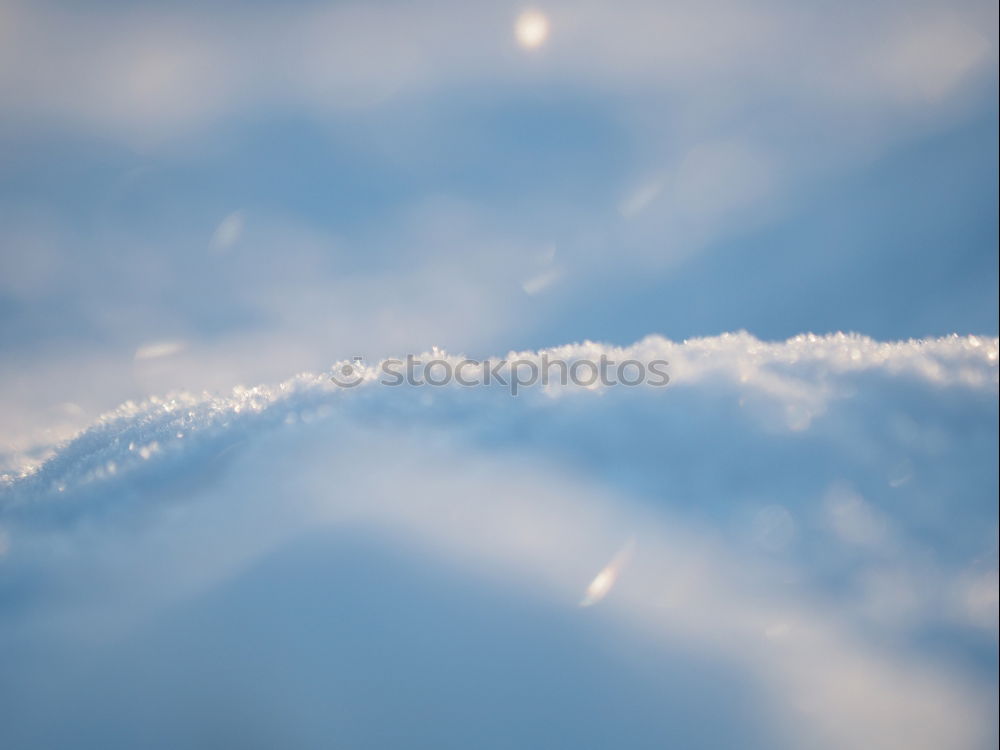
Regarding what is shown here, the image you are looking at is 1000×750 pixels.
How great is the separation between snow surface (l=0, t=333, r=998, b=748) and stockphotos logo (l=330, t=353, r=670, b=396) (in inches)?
2.4

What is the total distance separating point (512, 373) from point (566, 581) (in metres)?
0.44

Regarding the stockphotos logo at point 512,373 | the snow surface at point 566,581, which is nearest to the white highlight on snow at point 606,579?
the snow surface at point 566,581

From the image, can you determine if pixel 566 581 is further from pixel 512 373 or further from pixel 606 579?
pixel 512 373

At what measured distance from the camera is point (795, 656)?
1.07 metres

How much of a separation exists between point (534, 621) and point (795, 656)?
431 millimetres

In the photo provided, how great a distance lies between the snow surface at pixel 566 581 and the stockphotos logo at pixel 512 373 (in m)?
0.06

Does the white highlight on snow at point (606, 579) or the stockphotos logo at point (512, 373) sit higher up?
the stockphotos logo at point (512, 373)

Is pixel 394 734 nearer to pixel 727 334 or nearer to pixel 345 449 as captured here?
pixel 345 449

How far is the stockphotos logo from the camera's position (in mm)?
1296

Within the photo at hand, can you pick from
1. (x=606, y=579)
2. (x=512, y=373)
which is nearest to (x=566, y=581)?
(x=606, y=579)

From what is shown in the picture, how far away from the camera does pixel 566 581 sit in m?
1.10

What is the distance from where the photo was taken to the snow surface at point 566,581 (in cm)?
104

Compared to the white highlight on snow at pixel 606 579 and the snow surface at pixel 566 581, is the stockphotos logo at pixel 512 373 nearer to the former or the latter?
the snow surface at pixel 566 581

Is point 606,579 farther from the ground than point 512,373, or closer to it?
closer to it
